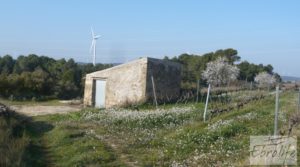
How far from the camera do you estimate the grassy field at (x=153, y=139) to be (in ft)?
36.6

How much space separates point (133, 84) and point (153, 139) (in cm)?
1265

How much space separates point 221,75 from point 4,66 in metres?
26.8

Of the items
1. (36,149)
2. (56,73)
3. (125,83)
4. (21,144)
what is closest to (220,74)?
(56,73)

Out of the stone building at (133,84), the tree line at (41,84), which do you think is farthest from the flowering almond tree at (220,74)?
the stone building at (133,84)

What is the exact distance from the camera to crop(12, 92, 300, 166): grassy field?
11.2m

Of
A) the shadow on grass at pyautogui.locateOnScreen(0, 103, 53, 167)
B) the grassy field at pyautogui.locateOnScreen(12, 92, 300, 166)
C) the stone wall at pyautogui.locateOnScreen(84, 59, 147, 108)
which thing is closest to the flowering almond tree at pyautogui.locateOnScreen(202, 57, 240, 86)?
the stone wall at pyautogui.locateOnScreen(84, 59, 147, 108)

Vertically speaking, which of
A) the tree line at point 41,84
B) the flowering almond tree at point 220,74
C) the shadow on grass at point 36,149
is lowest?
the shadow on grass at point 36,149

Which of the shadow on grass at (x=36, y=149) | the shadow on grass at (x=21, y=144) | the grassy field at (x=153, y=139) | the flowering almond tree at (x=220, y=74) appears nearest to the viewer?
the shadow on grass at (x=21, y=144)

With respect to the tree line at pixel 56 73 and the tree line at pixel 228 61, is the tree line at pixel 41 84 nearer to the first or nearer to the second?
the tree line at pixel 56 73

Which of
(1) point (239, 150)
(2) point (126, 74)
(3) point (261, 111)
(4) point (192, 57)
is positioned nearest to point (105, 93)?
(2) point (126, 74)

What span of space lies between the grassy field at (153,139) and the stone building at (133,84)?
7061 mm

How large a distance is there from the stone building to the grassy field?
7.06 metres

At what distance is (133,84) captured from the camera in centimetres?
2642

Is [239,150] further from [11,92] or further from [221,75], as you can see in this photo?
[221,75]
